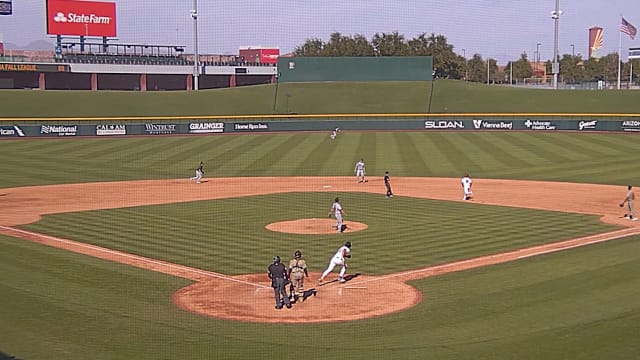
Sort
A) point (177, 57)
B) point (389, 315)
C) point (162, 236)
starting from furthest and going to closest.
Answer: point (177, 57) → point (162, 236) → point (389, 315)

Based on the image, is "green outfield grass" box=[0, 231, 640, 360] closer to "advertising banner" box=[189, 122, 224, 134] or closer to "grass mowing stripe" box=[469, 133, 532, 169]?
"grass mowing stripe" box=[469, 133, 532, 169]

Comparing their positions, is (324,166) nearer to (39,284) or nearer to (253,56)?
(39,284)

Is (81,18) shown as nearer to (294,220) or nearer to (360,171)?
(360,171)

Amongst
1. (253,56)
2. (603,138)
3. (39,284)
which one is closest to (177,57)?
(253,56)

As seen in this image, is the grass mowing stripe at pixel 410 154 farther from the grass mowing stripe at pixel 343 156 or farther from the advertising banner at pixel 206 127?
the advertising banner at pixel 206 127

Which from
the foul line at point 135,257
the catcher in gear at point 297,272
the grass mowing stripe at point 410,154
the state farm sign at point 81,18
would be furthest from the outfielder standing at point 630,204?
the state farm sign at point 81,18

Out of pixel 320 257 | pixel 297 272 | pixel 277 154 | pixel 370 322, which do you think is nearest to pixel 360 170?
pixel 277 154

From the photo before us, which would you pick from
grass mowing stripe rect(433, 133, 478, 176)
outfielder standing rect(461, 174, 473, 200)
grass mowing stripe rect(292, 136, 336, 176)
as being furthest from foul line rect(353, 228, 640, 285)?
grass mowing stripe rect(292, 136, 336, 176)
